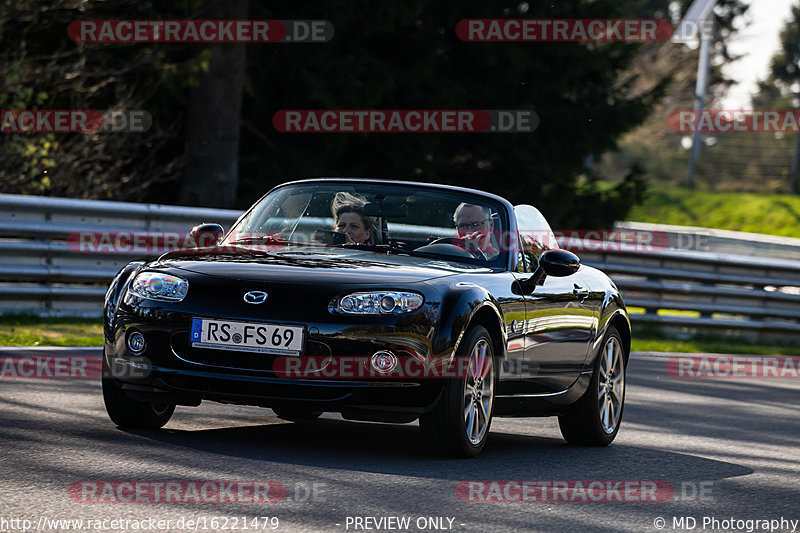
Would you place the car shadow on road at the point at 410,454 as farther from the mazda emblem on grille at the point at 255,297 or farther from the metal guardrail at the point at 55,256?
the metal guardrail at the point at 55,256

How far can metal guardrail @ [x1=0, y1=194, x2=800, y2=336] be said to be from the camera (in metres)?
13.2

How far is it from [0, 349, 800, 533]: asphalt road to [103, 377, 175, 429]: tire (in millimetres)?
104

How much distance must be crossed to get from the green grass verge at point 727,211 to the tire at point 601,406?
41380 millimetres

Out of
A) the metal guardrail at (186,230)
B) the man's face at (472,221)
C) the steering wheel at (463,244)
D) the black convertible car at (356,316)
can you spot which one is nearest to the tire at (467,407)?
the black convertible car at (356,316)

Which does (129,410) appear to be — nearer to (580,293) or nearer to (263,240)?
(263,240)

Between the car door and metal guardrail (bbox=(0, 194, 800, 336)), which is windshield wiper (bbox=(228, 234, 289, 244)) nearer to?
the car door

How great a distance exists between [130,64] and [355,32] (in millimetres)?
4504

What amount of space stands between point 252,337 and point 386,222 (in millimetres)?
1468

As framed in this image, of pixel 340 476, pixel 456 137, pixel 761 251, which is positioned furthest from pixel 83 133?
pixel 761 251

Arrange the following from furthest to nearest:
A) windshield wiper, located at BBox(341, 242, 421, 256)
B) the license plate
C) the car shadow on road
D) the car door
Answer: the car door → windshield wiper, located at BBox(341, 242, 421, 256) → the car shadow on road → the license plate

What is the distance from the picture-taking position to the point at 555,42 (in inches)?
950

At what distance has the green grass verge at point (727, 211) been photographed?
50.8 m

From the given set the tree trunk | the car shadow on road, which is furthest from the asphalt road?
the tree trunk

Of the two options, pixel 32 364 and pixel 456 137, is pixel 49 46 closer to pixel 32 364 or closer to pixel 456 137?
pixel 456 137
